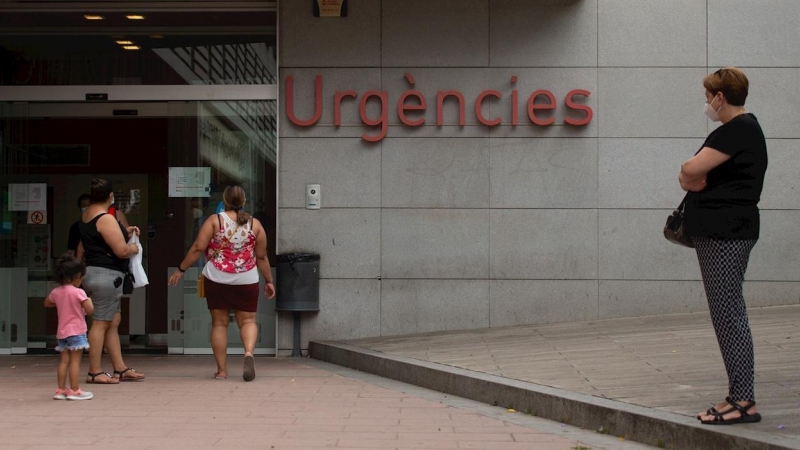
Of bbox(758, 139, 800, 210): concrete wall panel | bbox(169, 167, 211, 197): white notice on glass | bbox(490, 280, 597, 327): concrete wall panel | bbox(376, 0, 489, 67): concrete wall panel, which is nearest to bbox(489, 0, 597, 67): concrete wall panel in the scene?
bbox(376, 0, 489, 67): concrete wall panel

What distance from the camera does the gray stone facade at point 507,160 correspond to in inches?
433

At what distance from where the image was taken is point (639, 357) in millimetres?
8078

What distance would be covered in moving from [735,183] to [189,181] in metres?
7.33

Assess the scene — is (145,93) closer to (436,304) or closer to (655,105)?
(436,304)

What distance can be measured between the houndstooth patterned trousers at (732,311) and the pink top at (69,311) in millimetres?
4545

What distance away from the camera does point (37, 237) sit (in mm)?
11734

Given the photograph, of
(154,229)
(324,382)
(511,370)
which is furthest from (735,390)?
(154,229)

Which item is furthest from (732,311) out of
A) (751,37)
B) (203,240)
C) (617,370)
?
(751,37)

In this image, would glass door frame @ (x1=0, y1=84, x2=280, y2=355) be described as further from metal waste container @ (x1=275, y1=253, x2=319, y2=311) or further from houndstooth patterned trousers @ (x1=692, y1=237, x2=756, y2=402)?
houndstooth patterned trousers @ (x1=692, y1=237, x2=756, y2=402)

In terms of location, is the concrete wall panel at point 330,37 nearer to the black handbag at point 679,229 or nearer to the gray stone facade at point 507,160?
the gray stone facade at point 507,160

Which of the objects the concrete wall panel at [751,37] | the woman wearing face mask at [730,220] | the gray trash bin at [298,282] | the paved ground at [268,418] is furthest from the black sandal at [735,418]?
the concrete wall panel at [751,37]

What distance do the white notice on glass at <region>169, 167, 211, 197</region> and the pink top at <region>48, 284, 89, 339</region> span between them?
4013 mm

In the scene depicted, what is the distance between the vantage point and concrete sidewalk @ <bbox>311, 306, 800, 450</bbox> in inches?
219

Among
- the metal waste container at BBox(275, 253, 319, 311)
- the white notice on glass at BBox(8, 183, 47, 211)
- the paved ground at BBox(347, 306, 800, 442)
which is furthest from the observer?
the white notice on glass at BBox(8, 183, 47, 211)
